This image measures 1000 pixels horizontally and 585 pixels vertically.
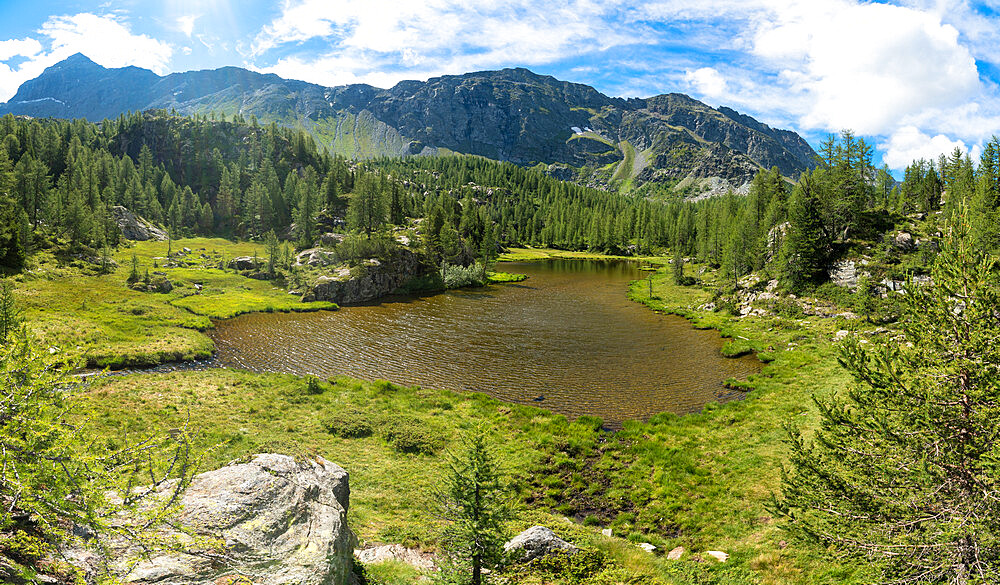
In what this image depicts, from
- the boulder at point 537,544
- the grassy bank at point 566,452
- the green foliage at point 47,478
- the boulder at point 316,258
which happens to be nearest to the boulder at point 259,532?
the green foliage at point 47,478

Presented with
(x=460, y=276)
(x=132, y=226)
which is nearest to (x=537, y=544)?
(x=460, y=276)

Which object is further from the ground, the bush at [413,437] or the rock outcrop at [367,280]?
the rock outcrop at [367,280]

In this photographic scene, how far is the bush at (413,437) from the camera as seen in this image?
85.7ft

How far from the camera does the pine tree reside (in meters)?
9.62

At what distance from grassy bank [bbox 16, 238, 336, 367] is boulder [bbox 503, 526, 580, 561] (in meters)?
24.1

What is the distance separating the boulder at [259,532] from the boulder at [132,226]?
140081mm

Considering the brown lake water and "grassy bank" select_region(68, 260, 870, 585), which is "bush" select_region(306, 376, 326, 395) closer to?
"grassy bank" select_region(68, 260, 870, 585)

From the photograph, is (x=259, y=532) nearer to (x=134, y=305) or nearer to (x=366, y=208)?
(x=134, y=305)

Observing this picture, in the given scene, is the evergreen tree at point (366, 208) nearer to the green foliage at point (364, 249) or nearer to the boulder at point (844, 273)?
the green foliage at point (364, 249)

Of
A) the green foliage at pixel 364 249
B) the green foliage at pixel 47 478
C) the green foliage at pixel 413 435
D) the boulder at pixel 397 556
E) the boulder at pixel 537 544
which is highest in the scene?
the green foliage at pixel 364 249

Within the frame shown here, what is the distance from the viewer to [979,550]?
9445mm

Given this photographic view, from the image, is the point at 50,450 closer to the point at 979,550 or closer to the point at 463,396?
the point at 979,550

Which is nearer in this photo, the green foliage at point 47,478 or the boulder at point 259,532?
the green foliage at point 47,478

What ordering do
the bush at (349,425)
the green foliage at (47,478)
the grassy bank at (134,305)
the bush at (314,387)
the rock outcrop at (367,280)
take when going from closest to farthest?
1. the green foliage at (47,478)
2. the bush at (349,425)
3. the bush at (314,387)
4. the grassy bank at (134,305)
5. the rock outcrop at (367,280)
